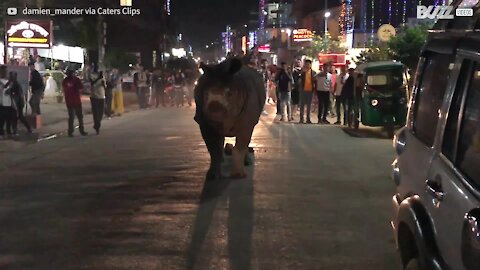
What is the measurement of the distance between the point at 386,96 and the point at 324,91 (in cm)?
381

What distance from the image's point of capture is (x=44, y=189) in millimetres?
9281

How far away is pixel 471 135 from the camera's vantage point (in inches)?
135

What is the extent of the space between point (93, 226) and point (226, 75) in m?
2.93

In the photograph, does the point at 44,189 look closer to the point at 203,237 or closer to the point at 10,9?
the point at 203,237

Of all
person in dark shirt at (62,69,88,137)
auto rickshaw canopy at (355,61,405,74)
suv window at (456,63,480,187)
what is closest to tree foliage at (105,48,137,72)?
person in dark shirt at (62,69,88,137)

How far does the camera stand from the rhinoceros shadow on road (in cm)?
605

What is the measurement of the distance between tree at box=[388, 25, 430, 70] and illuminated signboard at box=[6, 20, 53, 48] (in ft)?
32.4

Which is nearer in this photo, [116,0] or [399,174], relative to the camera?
[399,174]

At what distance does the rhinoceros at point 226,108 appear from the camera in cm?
899

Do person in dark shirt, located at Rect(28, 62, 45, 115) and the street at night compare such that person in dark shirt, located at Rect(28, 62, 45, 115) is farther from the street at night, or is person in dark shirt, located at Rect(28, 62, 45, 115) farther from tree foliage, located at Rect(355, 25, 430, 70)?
tree foliage, located at Rect(355, 25, 430, 70)

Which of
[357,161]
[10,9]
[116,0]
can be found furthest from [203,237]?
[116,0]

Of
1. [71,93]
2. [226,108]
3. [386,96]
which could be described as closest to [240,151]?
[226,108]

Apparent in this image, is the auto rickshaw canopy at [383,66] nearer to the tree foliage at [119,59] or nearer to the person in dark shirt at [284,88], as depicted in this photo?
the person in dark shirt at [284,88]

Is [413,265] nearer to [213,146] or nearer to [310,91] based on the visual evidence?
[213,146]
